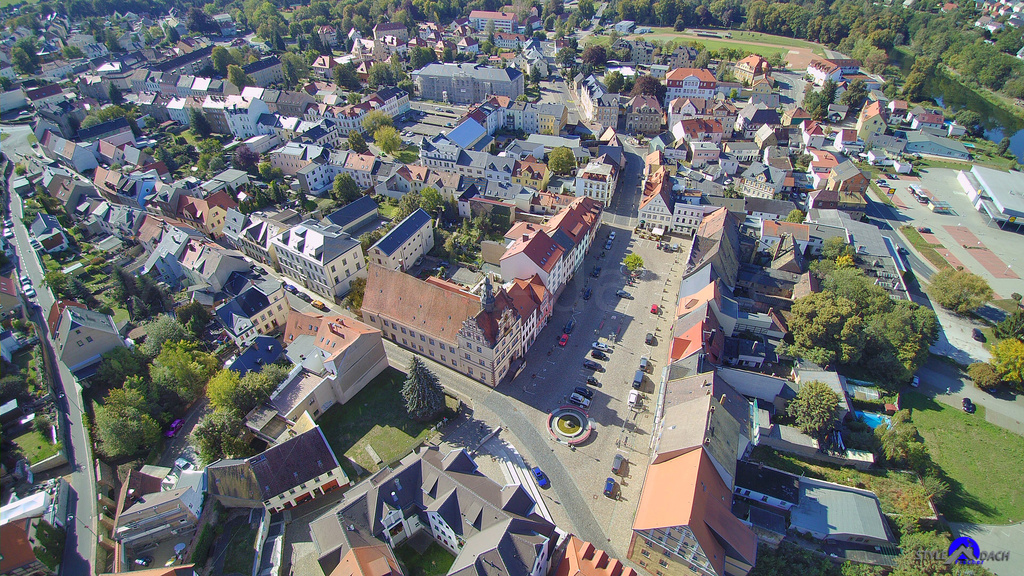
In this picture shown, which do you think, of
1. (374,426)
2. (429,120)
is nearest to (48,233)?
(374,426)

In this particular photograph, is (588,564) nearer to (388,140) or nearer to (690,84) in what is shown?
(388,140)

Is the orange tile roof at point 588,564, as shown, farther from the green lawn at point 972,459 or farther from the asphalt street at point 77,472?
the asphalt street at point 77,472

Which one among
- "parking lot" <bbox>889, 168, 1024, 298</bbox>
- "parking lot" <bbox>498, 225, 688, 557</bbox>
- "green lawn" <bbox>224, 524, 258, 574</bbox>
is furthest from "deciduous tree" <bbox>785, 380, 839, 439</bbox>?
"green lawn" <bbox>224, 524, 258, 574</bbox>

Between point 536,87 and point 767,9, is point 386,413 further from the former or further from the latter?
point 767,9

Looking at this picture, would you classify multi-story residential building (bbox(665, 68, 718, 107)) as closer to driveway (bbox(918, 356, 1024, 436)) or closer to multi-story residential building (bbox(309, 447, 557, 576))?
driveway (bbox(918, 356, 1024, 436))

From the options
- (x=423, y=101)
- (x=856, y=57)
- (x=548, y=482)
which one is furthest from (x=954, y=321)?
(x=856, y=57)
